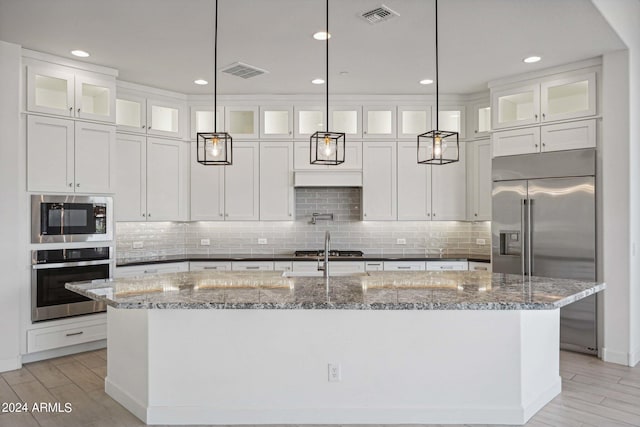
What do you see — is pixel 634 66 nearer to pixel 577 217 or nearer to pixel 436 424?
pixel 577 217

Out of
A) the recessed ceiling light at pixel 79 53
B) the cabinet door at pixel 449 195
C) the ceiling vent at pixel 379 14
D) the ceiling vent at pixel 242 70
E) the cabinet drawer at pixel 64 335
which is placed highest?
the recessed ceiling light at pixel 79 53

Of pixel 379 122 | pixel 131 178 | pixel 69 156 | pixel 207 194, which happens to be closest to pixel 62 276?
pixel 69 156

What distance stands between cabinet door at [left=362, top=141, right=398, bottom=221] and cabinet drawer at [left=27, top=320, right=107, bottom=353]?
10.8 feet

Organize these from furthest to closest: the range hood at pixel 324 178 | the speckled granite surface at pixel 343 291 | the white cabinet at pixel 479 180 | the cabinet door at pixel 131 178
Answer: the range hood at pixel 324 178 < the white cabinet at pixel 479 180 < the cabinet door at pixel 131 178 < the speckled granite surface at pixel 343 291

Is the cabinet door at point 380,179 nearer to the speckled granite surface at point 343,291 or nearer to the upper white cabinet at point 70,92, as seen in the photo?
the speckled granite surface at point 343,291

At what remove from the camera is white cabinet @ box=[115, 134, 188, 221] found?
205 inches

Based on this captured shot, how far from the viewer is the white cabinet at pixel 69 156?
4.27 m

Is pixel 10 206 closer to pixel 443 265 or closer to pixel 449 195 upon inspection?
pixel 443 265

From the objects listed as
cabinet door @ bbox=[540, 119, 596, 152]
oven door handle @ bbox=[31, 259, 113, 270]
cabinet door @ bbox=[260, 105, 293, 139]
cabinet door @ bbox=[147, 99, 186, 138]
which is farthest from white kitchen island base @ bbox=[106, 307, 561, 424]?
cabinet door @ bbox=[260, 105, 293, 139]

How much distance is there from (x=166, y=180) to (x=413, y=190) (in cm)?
308

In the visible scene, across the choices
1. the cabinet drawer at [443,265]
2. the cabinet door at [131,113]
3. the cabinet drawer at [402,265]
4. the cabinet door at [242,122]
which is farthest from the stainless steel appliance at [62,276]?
the cabinet drawer at [443,265]

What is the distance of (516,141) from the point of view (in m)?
5.02

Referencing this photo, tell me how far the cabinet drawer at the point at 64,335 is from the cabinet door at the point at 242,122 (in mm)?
2708

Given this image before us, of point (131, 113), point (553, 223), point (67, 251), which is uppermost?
point (131, 113)
